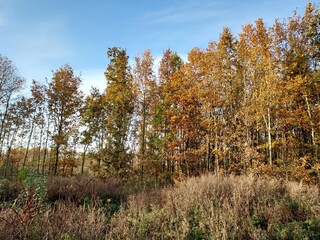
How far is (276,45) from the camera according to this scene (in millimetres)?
14672

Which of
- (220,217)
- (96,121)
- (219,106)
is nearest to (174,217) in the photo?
(220,217)

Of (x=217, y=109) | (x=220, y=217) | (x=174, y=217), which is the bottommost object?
(x=174, y=217)

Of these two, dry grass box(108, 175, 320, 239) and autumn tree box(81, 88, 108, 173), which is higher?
autumn tree box(81, 88, 108, 173)

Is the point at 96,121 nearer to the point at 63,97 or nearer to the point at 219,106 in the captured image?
the point at 63,97

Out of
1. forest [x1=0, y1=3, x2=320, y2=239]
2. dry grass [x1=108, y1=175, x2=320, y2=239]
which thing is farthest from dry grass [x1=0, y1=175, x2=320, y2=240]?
forest [x1=0, y1=3, x2=320, y2=239]

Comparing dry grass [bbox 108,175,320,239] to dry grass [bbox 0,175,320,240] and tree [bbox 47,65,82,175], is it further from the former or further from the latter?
tree [bbox 47,65,82,175]

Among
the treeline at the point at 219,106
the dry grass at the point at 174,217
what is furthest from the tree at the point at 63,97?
the dry grass at the point at 174,217

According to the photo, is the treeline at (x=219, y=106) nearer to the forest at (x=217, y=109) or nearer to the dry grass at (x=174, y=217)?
the forest at (x=217, y=109)

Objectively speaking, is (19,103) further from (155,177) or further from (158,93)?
(155,177)

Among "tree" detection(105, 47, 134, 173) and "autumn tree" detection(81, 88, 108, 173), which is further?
"autumn tree" detection(81, 88, 108, 173)

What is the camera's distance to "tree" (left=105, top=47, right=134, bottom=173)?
45.3ft

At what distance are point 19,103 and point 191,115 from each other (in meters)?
17.8

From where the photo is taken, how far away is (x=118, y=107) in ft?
52.2

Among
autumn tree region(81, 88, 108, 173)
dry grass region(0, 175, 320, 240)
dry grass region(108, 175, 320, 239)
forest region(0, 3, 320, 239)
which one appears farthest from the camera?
autumn tree region(81, 88, 108, 173)
